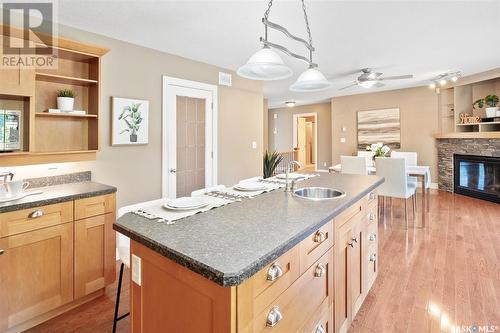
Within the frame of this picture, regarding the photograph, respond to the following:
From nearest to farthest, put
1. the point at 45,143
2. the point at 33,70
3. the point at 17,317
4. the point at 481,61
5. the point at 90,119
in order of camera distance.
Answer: the point at 17,317 < the point at 33,70 < the point at 45,143 < the point at 90,119 < the point at 481,61

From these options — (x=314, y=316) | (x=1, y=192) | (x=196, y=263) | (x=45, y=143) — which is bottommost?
(x=314, y=316)

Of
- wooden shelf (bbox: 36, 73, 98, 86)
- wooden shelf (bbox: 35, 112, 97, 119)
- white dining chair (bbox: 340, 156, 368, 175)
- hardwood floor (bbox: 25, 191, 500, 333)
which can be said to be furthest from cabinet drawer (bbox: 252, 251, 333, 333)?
white dining chair (bbox: 340, 156, 368, 175)

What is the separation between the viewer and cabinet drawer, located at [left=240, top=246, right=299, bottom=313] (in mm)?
903

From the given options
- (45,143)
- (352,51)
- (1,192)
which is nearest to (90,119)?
(45,143)

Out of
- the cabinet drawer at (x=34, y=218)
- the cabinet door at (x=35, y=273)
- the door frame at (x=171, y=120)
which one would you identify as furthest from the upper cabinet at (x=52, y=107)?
the door frame at (x=171, y=120)

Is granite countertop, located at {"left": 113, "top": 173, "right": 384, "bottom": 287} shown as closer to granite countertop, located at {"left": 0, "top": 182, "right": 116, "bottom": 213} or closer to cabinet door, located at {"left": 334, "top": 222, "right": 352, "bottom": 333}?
cabinet door, located at {"left": 334, "top": 222, "right": 352, "bottom": 333}

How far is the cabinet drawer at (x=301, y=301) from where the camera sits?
0.97m

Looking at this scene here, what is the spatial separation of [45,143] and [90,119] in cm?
44

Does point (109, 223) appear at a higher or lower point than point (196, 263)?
lower

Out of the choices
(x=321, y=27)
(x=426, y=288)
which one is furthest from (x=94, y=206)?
(x=426, y=288)

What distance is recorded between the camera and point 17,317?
1745 millimetres

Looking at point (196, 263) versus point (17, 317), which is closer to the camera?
point (196, 263)

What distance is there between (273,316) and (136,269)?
2.06 feet

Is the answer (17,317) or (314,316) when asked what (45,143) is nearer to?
(17,317)
